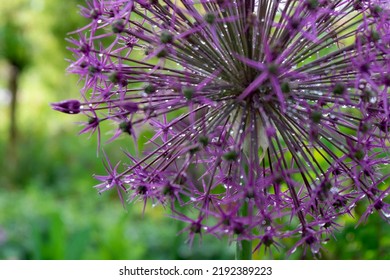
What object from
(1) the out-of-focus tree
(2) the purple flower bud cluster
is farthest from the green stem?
(1) the out-of-focus tree

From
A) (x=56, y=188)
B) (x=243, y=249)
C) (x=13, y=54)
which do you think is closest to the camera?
(x=243, y=249)

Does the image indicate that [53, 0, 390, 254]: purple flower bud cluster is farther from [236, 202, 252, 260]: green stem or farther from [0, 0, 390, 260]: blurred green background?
[0, 0, 390, 260]: blurred green background

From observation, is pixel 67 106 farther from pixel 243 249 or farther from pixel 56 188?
pixel 56 188

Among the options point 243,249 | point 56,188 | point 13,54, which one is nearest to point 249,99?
point 243,249

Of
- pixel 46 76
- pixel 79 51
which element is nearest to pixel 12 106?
pixel 46 76

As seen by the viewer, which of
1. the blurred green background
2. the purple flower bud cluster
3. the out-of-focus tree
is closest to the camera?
the purple flower bud cluster

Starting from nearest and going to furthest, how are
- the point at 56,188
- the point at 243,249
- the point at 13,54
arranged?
the point at 243,249 → the point at 56,188 → the point at 13,54

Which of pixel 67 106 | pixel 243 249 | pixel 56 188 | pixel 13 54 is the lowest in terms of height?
pixel 56 188

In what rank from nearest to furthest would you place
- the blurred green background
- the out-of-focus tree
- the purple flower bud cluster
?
the purple flower bud cluster < the blurred green background < the out-of-focus tree
